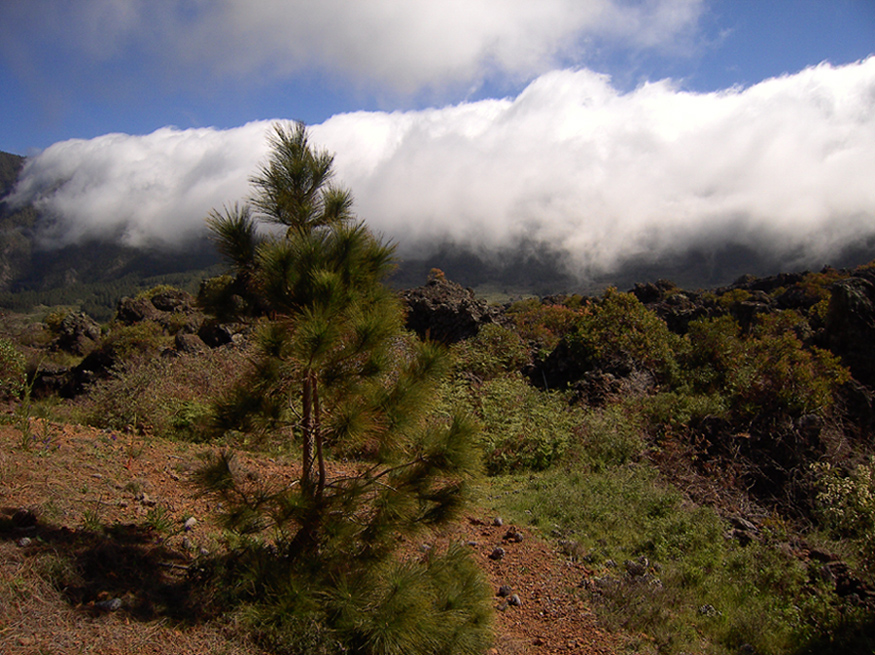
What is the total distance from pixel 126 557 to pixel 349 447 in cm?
172

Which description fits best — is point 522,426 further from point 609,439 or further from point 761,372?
point 761,372

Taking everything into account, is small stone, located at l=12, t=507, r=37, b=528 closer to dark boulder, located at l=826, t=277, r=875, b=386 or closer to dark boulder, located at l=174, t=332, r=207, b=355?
dark boulder, located at l=174, t=332, r=207, b=355

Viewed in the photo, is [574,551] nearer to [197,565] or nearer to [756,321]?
[197,565]

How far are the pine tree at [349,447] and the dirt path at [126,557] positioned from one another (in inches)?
19.3

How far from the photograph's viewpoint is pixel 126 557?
3365mm

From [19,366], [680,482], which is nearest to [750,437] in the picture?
[680,482]

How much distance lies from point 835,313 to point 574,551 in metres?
9.39

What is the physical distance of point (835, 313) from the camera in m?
10.6

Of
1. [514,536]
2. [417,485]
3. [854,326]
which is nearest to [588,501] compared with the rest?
[514,536]

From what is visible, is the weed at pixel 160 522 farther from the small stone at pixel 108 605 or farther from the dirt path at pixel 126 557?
the small stone at pixel 108 605

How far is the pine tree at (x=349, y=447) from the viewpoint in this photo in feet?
9.46

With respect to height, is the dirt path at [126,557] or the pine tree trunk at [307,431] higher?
A: the pine tree trunk at [307,431]

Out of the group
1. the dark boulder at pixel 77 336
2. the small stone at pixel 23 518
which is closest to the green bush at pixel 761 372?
the small stone at pixel 23 518

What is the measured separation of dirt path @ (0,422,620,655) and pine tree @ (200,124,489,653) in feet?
1.61
